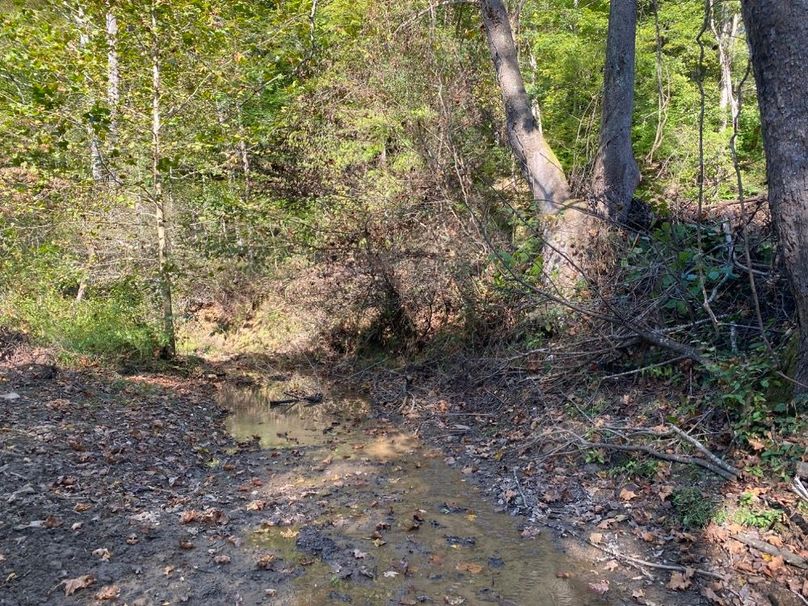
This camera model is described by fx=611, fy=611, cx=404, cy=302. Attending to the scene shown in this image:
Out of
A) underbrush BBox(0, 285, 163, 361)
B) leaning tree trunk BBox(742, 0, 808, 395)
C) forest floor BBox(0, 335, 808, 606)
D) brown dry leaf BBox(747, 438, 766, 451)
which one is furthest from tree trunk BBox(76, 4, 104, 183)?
brown dry leaf BBox(747, 438, 766, 451)

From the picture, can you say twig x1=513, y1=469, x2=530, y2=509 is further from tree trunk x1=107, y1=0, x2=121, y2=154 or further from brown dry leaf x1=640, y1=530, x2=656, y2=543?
tree trunk x1=107, y1=0, x2=121, y2=154

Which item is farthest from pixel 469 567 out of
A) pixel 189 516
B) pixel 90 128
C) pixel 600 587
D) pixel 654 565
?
pixel 90 128

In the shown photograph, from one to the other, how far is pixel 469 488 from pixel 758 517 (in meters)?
2.73

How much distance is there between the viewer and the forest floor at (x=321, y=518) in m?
4.28

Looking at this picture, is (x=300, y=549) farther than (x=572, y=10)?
No

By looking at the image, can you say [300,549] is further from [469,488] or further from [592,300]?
[592,300]

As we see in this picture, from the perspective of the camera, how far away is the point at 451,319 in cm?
1131

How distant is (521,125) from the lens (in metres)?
9.97

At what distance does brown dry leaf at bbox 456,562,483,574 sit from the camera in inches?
184

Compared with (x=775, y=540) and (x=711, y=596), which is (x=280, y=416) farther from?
(x=775, y=540)

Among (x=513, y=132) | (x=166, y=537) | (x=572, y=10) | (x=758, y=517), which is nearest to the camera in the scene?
(x=758, y=517)

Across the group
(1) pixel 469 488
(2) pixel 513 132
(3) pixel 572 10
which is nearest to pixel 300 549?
(1) pixel 469 488

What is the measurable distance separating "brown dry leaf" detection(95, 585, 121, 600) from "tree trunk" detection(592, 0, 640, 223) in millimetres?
7894

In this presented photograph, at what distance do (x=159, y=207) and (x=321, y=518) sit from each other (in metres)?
7.92
